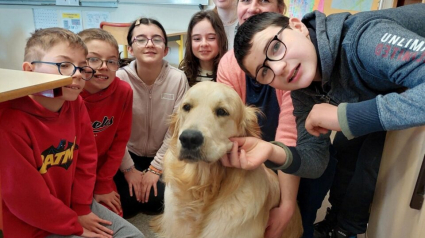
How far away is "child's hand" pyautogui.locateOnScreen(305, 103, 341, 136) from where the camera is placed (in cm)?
90

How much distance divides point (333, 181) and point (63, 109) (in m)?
1.30

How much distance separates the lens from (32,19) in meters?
5.01

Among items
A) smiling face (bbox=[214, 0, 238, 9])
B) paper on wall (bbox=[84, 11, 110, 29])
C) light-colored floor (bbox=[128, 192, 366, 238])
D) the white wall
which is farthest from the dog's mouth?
paper on wall (bbox=[84, 11, 110, 29])

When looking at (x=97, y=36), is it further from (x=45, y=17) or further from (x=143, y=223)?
(x=45, y=17)

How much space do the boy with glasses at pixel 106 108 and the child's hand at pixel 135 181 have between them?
4.7 inches

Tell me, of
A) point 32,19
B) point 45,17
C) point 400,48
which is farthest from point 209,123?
point 32,19

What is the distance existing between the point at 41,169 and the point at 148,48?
0.92m

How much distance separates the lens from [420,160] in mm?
864

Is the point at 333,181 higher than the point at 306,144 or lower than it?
lower

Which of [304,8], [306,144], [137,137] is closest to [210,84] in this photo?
[306,144]

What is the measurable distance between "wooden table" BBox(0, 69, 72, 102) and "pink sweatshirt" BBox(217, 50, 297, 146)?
34.7 inches

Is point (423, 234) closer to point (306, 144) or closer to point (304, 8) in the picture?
point (306, 144)

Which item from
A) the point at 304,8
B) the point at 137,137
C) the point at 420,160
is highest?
the point at 304,8

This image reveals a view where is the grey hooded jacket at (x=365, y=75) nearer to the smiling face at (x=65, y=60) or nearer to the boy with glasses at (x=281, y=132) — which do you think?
the boy with glasses at (x=281, y=132)
